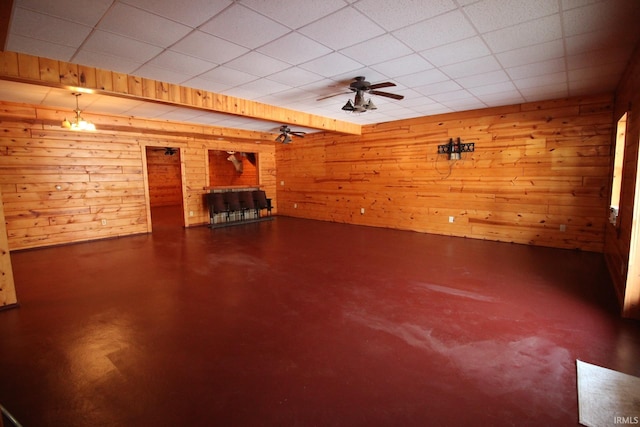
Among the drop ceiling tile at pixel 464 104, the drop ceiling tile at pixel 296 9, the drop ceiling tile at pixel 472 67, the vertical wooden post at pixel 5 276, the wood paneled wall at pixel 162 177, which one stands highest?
the drop ceiling tile at pixel 464 104

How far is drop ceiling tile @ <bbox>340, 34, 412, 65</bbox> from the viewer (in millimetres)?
2748

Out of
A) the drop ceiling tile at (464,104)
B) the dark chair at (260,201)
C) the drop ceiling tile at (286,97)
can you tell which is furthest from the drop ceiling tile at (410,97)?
the dark chair at (260,201)

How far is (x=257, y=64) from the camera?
3.28 meters

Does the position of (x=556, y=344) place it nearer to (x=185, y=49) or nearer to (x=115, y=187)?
(x=185, y=49)

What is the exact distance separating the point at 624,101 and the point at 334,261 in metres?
4.31

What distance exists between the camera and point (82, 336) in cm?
249

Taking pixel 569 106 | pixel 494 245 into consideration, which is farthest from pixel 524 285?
pixel 569 106

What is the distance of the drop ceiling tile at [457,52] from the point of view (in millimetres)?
2811

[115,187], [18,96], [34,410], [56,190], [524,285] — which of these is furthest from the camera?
[115,187]

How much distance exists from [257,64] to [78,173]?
5.11 m

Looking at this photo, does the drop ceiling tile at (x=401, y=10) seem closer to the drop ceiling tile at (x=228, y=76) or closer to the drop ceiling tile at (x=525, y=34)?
the drop ceiling tile at (x=525, y=34)

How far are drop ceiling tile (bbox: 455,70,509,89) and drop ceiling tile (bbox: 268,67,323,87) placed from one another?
75.6 inches

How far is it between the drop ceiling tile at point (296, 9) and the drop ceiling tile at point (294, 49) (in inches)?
10.9

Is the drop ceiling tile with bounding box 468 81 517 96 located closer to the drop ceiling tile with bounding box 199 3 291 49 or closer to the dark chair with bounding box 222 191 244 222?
the drop ceiling tile with bounding box 199 3 291 49
